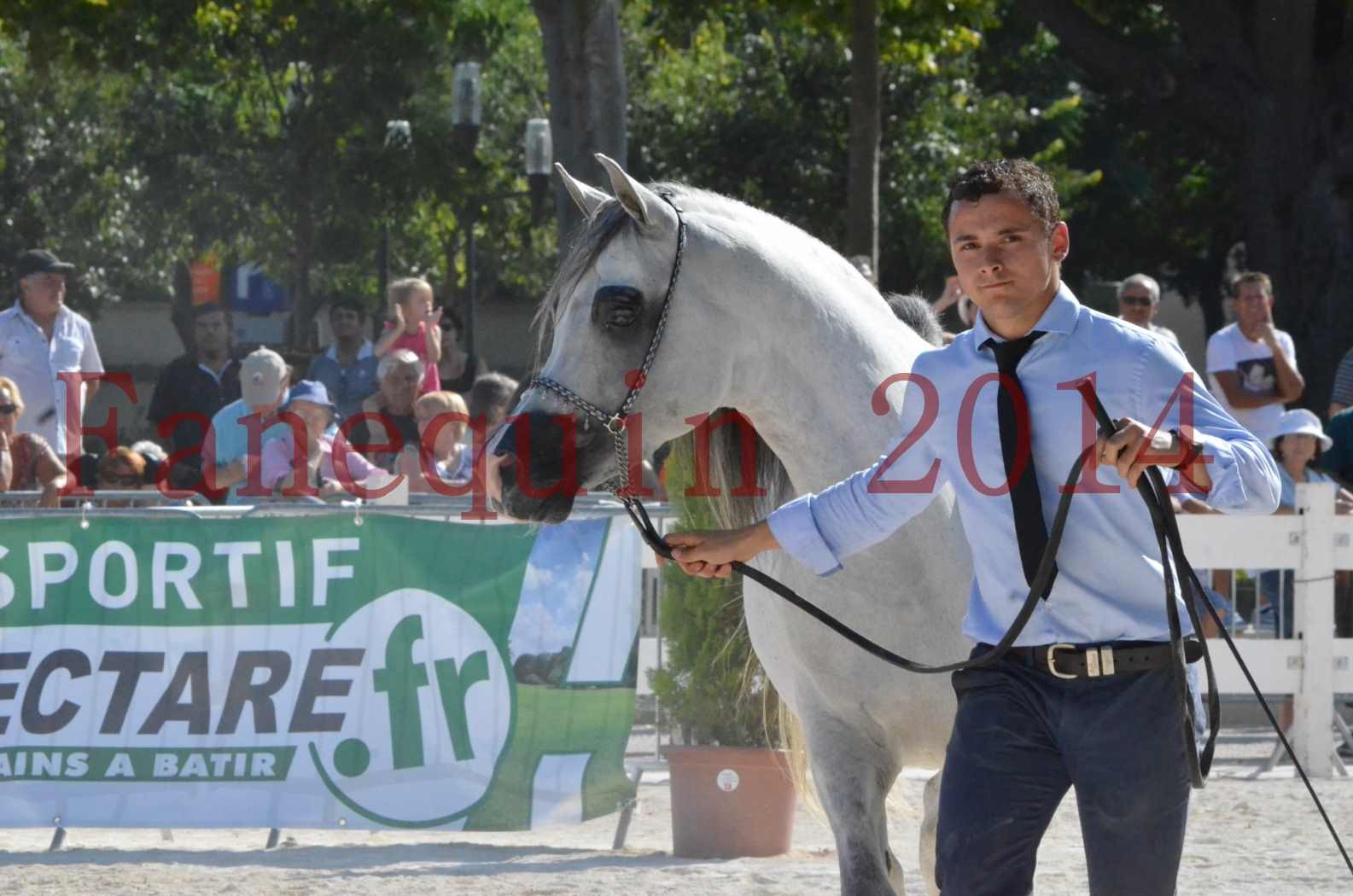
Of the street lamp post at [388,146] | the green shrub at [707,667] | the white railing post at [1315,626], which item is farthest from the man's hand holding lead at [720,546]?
the street lamp post at [388,146]

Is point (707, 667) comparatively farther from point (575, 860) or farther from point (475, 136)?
point (475, 136)

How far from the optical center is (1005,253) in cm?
A: 314

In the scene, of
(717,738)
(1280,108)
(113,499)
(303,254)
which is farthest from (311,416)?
(303,254)

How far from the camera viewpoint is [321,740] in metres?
7.04

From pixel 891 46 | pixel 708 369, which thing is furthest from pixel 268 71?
pixel 708 369

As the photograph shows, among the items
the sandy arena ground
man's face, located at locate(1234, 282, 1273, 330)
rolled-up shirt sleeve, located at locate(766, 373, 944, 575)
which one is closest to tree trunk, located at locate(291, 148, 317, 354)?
man's face, located at locate(1234, 282, 1273, 330)

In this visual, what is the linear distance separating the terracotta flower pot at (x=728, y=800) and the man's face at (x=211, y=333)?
586cm

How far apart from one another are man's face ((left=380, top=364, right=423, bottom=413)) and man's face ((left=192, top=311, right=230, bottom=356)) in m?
2.02

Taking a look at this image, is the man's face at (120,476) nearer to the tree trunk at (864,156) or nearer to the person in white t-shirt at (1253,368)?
the tree trunk at (864,156)

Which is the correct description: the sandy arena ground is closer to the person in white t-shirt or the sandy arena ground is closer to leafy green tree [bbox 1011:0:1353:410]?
the person in white t-shirt

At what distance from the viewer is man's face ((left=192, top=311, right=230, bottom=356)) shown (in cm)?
1147

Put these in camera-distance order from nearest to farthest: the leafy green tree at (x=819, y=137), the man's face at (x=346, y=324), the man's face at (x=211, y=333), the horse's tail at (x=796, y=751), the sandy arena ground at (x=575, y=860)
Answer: the horse's tail at (x=796, y=751)
the sandy arena ground at (x=575, y=860)
the man's face at (x=346, y=324)
the man's face at (x=211, y=333)
the leafy green tree at (x=819, y=137)

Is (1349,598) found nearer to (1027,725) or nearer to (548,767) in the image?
(548,767)

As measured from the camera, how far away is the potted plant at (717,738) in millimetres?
6844
